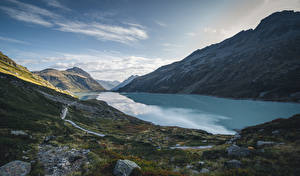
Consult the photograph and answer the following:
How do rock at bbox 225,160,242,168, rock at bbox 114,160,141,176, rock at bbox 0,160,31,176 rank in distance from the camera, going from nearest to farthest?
rock at bbox 0,160,31,176 < rock at bbox 114,160,141,176 < rock at bbox 225,160,242,168

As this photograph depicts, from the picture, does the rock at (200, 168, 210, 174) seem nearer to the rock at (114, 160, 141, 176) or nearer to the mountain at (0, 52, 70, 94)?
the rock at (114, 160, 141, 176)

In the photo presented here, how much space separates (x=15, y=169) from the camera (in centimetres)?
866

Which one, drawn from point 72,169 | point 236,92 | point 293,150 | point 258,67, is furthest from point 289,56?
point 72,169

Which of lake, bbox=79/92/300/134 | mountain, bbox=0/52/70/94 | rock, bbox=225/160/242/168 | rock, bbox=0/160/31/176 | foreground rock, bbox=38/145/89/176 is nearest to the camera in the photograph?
rock, bbox=0/160/31/176

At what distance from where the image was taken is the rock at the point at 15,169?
825cm

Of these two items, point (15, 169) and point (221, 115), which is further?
point (221, 115)

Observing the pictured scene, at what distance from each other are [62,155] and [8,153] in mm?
4047

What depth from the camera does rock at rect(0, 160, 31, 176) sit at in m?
8.25

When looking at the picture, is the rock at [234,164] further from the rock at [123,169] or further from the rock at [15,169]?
the rock at [15,169]

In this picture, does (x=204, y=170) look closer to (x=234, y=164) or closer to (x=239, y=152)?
(x=234, y=164)

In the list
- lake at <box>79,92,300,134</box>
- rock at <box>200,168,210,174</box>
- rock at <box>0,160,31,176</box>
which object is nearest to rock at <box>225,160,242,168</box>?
rock at <box>200,168,210,174</box>

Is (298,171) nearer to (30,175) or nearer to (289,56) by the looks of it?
(30,175)

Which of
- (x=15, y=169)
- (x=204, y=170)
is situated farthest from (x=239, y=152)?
(x=15, y=169)

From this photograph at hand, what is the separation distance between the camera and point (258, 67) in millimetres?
187875
